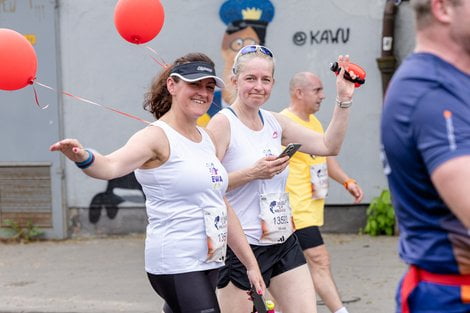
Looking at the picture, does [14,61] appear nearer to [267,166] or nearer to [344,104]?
[267,166]

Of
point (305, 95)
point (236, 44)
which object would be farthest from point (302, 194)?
point (236, 44)

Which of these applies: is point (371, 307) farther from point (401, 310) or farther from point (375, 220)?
point (401, 310)

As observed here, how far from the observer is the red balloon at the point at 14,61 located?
4801 mm

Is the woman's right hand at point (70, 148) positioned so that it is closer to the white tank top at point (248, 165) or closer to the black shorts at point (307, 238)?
the white tank top at point (248, 165)

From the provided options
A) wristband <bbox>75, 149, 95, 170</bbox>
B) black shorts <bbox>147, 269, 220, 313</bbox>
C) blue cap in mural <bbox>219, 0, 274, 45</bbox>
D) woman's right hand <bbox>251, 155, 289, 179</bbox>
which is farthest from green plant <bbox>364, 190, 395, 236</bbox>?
wristband <bbox>75, 149, 95, 170</bbox>

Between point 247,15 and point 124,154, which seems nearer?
point 124,154

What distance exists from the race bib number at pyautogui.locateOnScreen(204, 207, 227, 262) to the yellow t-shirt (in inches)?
76.6

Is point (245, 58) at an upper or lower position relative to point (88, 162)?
upper

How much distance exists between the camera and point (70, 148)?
3719 mm

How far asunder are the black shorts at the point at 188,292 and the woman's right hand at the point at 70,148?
2.86 ft

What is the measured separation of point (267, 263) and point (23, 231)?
5809 mm

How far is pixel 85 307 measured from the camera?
291 inches

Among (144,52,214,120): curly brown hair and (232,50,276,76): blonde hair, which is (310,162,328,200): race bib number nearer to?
(232,50,276,76): blonde hair

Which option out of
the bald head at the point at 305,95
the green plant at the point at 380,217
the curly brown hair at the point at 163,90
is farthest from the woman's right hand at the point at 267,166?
the green plant at the point at 380,217
